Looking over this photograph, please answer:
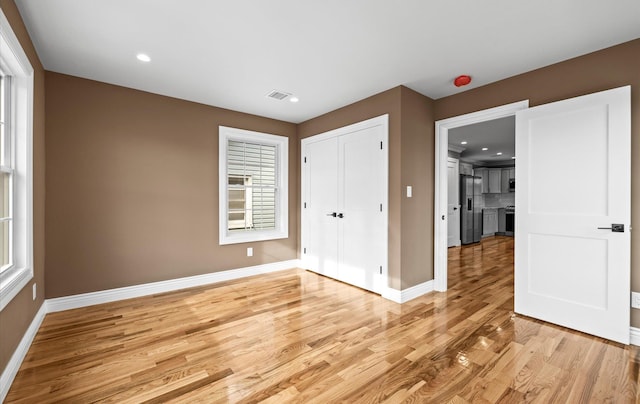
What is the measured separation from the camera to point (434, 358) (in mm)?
2135

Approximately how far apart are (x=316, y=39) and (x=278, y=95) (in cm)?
134

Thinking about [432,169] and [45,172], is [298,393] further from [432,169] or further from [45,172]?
[45,172]

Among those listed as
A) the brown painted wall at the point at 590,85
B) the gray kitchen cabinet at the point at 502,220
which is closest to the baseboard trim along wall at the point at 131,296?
the brown painted wall at the point at 590,85

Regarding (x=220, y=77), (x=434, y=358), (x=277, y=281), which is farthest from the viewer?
(x=277, y=281)

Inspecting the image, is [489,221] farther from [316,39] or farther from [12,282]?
[12,282]

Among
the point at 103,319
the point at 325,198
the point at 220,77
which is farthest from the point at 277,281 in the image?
the point at 220,77

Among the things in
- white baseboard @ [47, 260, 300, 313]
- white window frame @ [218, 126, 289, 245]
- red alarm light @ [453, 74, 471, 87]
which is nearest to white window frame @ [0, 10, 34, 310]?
white baseboard @ [47, 260, 300, 313]

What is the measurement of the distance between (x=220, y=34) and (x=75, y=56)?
4.80ft

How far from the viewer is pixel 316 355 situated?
7.15 ft

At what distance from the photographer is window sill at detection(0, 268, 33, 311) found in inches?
69.7

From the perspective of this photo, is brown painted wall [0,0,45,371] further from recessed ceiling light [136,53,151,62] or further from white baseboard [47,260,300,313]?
recessed ceiling light [136,53,151,62]

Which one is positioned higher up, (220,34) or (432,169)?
(220,34)

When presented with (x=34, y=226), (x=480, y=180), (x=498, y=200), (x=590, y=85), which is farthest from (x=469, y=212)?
(x=34, y=226)

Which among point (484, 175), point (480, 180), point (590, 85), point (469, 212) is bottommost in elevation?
point (469, 212)
